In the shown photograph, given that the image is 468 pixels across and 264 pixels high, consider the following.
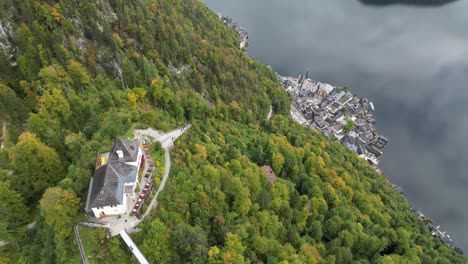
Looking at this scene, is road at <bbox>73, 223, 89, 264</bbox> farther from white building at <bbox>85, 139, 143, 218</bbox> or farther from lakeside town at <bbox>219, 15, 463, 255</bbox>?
lakeside town at <bbox>219, 15, 463, 255</bbox>

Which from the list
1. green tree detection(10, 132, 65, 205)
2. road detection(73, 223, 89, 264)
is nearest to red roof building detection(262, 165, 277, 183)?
road detection(73, 223, 89, 264)

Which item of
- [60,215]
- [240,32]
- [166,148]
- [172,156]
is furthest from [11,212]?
[240,32]

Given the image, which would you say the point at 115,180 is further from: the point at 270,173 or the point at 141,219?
the point at 270,173

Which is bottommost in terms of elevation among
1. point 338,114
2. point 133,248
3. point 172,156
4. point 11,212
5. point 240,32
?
point 11,212

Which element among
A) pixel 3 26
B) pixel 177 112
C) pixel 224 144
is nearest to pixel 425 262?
pixel 224 144

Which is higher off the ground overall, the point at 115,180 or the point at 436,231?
the point at 436,231

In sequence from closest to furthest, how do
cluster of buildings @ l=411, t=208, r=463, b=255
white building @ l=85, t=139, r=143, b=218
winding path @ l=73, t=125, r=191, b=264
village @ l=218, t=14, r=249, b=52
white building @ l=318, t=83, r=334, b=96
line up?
winding path @ l=73, t=125, r=191, b=264 → white building @ l=85, t=139, r=143, b=218 → cluster of buildings @ l=411, t=208, r=463, b=255 → white building @ l=318, t=83, r=334, b=96 → village @ l=218, t=14, r=249, b=52
